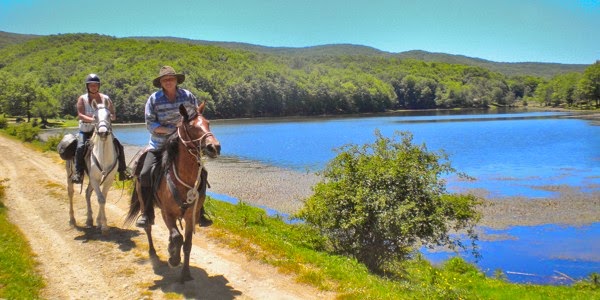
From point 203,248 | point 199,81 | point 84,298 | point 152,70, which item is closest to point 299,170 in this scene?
point 203,248

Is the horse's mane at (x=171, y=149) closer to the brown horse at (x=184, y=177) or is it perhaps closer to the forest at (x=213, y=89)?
the brown horse at (x=184, y=177)

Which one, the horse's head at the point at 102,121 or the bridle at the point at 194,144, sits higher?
the horse's head at the point at 102,121

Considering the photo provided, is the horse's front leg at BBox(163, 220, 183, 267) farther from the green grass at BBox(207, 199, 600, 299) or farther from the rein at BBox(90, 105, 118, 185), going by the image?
the rein at BBox(90, 105, 118, 185)

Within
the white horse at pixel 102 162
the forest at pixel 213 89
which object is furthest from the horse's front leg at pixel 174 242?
the forest at pixel 213 89

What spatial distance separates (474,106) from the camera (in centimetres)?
19788

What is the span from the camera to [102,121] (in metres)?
10.7

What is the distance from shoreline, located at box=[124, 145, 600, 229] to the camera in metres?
23.7

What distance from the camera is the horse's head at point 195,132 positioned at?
22.5ft

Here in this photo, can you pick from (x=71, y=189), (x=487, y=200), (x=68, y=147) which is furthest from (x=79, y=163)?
(x=487, y=200)

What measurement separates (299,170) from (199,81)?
387ft

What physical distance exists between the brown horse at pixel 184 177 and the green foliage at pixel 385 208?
6560 mm

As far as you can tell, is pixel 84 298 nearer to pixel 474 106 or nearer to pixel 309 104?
pixel 309 104

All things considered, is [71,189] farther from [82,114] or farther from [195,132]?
[195,132]

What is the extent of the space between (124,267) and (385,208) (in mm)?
7655
